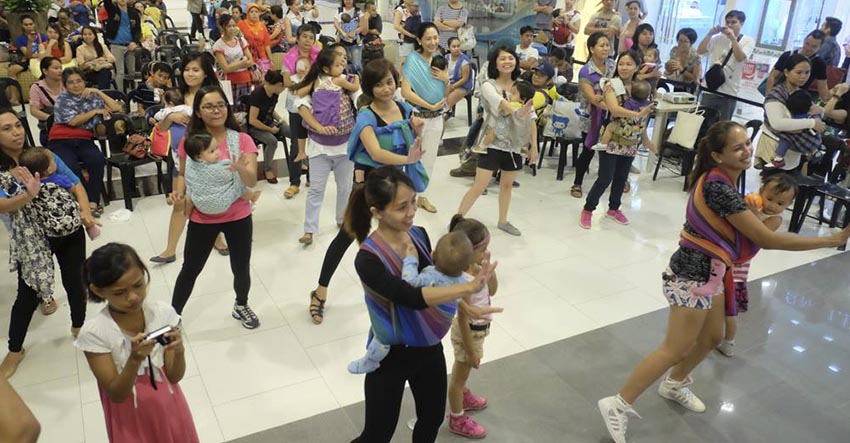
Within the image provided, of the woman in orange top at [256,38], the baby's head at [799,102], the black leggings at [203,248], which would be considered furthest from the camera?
the woman in orange top at [256,38]

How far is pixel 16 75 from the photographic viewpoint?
8.37 m

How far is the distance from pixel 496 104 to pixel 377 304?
3030 millimetres

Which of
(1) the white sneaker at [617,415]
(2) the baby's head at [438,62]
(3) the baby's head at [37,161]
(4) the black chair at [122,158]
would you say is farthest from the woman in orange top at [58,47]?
(1) the white sneaker at [617,415]

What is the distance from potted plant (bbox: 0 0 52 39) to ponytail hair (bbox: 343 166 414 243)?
9.15 m

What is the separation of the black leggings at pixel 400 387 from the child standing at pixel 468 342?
22cm

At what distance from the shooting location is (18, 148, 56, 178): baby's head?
3.17m

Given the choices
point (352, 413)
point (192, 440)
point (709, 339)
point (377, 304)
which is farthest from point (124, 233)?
point (709, 339)

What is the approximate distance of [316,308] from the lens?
3.98 meters

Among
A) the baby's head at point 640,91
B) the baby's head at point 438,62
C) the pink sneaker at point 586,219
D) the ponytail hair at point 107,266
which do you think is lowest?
the pink sneaker at point 586,219

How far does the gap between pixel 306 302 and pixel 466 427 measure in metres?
1.60

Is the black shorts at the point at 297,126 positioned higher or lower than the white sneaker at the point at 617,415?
higher

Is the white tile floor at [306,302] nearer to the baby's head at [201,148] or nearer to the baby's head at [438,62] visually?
the baby's head at [201,148]

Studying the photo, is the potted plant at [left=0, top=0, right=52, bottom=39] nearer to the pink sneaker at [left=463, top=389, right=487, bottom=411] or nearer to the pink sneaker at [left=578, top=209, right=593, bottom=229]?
the pink sneaker at [left=578, top=209, right=593, bottom=229]

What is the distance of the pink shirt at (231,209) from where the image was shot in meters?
3.39
